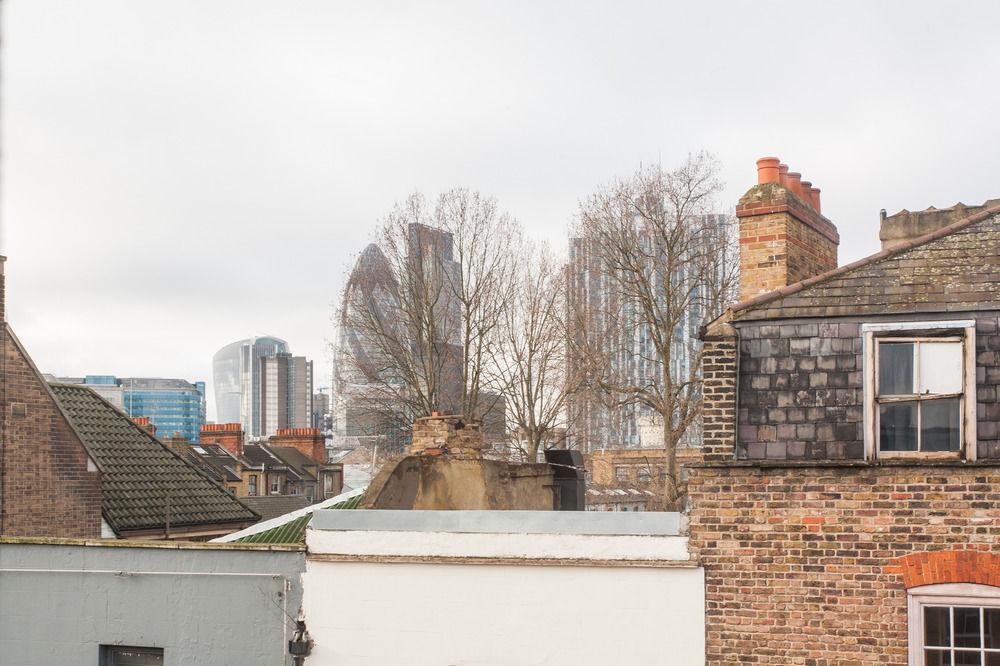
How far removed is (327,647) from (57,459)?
9143 mm

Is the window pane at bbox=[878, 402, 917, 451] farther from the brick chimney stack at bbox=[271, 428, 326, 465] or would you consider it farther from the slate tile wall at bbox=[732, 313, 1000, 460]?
the brick chimney stack at bbox=[271, 428, 326, 465]

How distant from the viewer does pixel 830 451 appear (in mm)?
10766

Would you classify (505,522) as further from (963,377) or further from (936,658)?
(963,377)

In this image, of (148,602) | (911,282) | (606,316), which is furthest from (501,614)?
(606,316)

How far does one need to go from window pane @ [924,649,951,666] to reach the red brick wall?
14392 millimetres

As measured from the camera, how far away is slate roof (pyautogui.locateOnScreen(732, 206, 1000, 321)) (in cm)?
1078

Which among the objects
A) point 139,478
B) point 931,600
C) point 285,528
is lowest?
point 285,528

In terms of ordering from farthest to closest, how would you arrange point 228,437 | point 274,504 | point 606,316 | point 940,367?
point 228,437 → point 274,504 → point 606,316 → point 940,367

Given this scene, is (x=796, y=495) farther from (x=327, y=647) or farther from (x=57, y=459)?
(x=57, y=459)

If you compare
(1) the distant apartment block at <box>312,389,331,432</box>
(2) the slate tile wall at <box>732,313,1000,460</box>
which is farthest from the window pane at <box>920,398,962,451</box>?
(1) the distant apartment block at <box>312,389,331,432</box>

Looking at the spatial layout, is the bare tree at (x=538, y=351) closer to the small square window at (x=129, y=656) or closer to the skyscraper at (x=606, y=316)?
the skyscraper at (x=606, y=316)

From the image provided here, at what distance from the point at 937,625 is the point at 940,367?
7.99 ft

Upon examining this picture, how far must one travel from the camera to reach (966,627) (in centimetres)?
1032

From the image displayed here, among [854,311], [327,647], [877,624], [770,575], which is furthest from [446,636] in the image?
[854,311]
